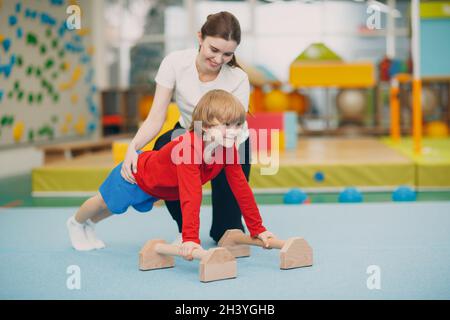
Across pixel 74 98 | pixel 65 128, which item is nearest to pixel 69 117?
pixel 65 128

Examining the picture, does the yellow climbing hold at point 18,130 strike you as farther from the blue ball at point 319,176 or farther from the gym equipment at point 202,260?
the gym equipment at point 202,260

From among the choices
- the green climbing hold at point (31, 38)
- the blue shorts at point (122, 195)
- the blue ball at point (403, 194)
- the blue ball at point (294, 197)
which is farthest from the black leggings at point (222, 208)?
the green climbing hold at point (31, 38)

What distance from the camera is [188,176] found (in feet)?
5.49

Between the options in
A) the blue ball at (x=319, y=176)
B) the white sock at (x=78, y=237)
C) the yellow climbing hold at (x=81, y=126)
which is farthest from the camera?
the yellow climbing hold at (x=81, y=126)

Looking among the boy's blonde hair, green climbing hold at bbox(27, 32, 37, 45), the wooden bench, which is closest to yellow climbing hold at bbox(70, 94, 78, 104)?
green climbing hold at bbox(27, 32, 37, 45)

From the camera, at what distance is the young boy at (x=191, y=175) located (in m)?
1.66

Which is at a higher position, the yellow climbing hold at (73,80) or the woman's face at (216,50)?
the yellow climbing hold at (73,80)

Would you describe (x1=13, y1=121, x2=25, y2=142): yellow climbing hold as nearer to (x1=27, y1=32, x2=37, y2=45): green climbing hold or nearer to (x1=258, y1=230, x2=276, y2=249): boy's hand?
(x1=27, y1=32, x2=37, y2=45): green climbing hold

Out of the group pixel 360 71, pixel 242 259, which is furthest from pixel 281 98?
pixel 242 259

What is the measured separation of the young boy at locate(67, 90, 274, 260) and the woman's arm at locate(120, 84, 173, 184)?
0.08ft
